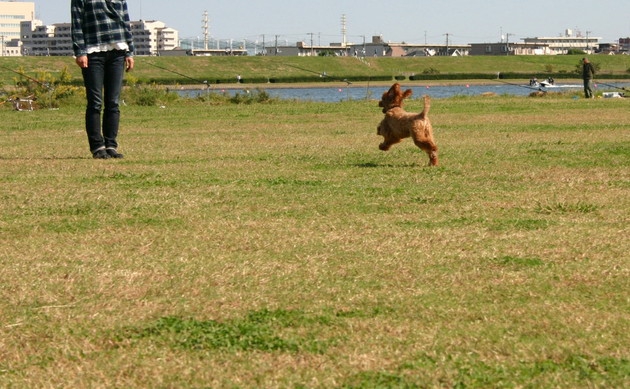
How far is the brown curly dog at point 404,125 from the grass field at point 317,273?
0.28 m

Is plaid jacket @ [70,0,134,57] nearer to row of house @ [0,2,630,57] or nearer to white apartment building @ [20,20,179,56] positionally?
row of house @ [0,2,630,57]

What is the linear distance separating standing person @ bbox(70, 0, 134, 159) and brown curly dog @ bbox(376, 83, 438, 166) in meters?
2.71

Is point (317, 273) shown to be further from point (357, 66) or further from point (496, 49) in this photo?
point (496, 49)

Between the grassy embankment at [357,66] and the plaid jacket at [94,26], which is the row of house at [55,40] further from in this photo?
the plaid jacket at [94,26]

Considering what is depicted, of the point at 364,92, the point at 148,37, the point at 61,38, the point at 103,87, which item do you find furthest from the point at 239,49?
the point at 103,87

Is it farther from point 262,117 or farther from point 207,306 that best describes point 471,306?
point 262,117

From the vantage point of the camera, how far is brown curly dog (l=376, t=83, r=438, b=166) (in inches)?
384

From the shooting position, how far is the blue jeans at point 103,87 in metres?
10.6

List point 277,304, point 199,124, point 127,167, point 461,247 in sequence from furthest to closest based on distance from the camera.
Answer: point 199,124 → point 127,167 → point 461,247 → point 277,304

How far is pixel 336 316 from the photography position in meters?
4.40

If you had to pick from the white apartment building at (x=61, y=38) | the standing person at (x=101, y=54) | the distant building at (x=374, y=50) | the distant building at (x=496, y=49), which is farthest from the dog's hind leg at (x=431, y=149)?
the white apartment building at (x=61, y=38)

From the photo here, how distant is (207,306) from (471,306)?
1164 millimetres

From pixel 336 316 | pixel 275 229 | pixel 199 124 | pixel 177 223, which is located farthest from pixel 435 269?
pixel 199 124

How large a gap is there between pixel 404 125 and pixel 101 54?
10.4ft
